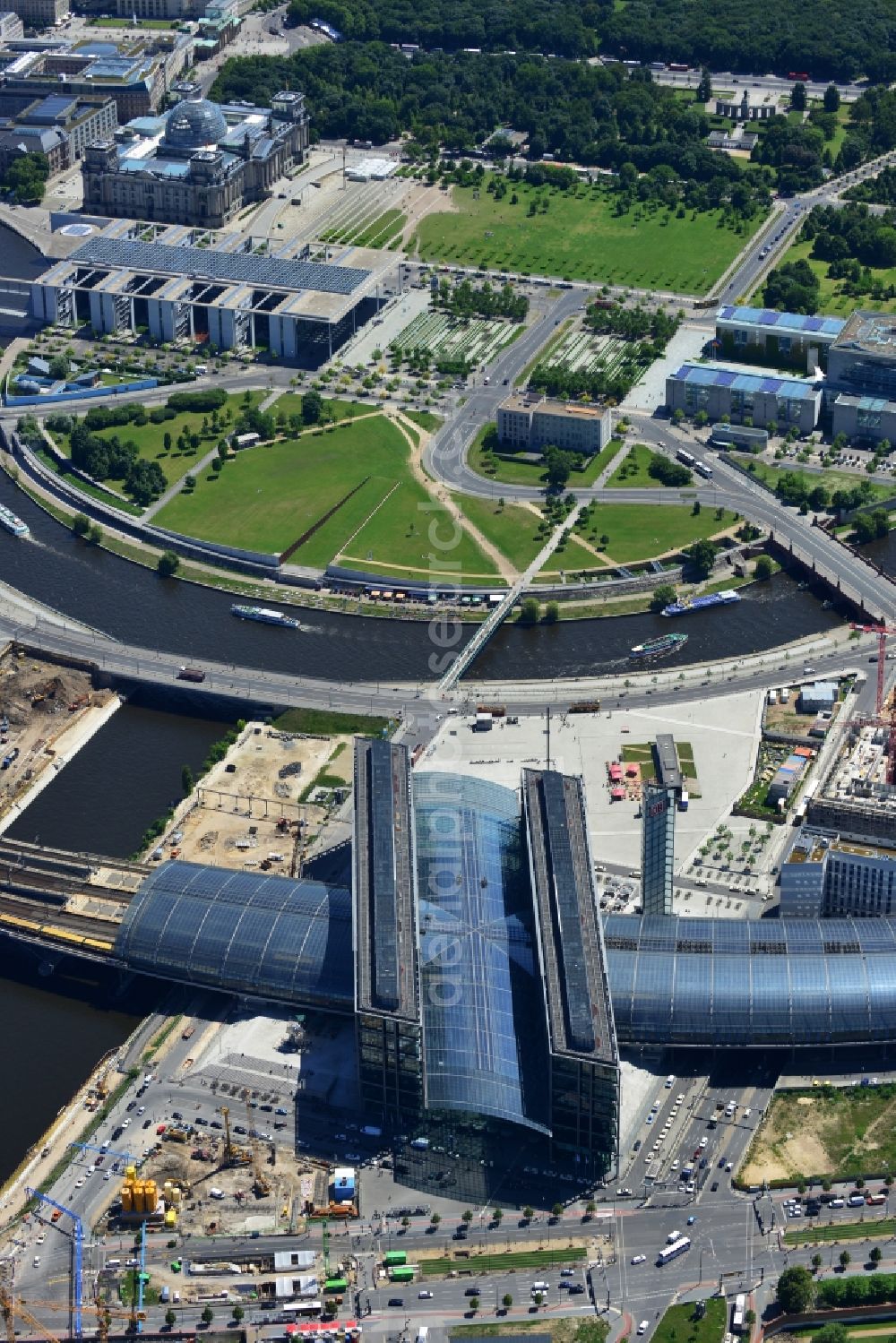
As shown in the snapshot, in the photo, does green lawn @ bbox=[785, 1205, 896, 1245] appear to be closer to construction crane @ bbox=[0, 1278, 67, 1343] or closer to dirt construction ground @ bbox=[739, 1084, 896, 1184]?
dirt construction ground @ bbox=[739, 1084, 896, 1184]

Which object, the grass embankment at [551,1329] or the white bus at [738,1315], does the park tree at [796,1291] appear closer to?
the white bus at [738,1315]

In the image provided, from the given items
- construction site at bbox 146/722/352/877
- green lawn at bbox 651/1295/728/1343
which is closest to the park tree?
green lawn at bbox 651/1295/728/1343

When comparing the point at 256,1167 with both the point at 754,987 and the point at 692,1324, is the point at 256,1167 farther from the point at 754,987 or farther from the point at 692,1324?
the point at 754,987

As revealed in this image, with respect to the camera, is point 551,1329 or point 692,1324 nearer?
point 692,1324

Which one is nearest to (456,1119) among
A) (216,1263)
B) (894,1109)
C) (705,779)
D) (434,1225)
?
(434,1225)

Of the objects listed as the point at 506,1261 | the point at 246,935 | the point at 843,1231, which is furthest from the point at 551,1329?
the point at 246,935

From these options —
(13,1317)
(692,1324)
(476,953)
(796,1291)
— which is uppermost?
(476,953)

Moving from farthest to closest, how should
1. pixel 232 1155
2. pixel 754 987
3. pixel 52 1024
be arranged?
1. pixel 52 1024
2. pixel 754 987
3. pixel 232 1155
